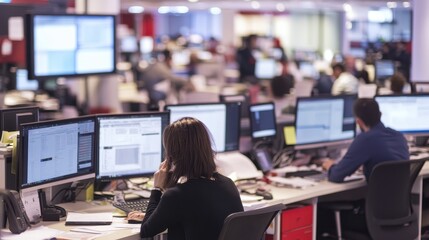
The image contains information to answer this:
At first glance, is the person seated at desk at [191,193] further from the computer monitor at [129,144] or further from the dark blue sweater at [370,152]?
the dark blue sweater at [370,152]

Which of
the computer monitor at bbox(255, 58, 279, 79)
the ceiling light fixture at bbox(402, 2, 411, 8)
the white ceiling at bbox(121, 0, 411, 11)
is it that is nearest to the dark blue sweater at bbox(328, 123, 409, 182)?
the computer monitor at bbox(255, 58, 279, 79)

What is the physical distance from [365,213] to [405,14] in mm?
11770

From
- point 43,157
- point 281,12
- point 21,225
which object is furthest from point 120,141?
point 281,12

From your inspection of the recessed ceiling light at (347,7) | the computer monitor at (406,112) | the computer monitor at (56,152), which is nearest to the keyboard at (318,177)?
the computer monitor at (406,112)

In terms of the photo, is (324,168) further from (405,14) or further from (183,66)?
(183,66)

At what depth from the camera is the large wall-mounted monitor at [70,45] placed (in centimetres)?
780

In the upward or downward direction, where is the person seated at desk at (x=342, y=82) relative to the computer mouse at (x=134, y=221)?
upward

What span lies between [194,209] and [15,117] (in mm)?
1437

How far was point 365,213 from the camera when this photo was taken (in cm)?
550

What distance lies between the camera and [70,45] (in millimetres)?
8172

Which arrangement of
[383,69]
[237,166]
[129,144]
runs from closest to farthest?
[129,144] < [237,166] < [383,69]

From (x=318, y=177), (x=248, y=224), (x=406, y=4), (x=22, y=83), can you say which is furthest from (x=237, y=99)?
(x=406, y=4)

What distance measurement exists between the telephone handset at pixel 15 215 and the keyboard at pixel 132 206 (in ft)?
1.92

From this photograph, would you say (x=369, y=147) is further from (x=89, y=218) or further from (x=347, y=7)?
(x=347, y=7)
